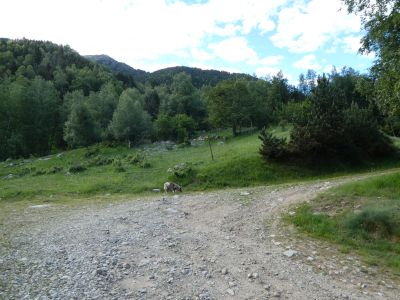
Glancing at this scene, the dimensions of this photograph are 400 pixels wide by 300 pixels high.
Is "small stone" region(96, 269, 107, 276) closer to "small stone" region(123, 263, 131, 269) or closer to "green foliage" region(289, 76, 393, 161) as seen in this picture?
"small stone" region(123, 263, 131, 269)

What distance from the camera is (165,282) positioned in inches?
338

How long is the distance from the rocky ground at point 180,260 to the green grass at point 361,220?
2.04 feet

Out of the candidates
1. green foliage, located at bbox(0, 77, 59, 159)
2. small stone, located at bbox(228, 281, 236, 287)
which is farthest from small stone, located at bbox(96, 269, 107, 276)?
green foliage, located at bbox(0, 77, 59, 159)

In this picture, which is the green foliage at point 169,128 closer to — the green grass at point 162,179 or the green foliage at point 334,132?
the green grass at point 162,179

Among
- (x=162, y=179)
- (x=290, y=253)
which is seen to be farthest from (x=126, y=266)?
(x=162, y=179)

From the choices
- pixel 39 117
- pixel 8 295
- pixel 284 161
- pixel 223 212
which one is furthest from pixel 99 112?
pixel 8 295

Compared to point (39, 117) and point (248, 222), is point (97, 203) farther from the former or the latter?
point (39, 117)

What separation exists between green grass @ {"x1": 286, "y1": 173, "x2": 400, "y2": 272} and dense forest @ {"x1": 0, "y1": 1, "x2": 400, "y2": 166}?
480 centimetres

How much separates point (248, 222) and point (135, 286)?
6.21m

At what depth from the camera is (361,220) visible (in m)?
11.6

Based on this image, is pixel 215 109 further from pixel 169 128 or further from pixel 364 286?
pixel 364 286

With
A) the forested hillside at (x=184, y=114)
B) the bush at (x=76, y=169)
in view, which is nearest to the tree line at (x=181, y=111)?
the forested hillside at (x=184, y=114)

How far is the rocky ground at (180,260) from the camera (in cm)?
810

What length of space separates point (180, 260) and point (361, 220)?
247 inches
